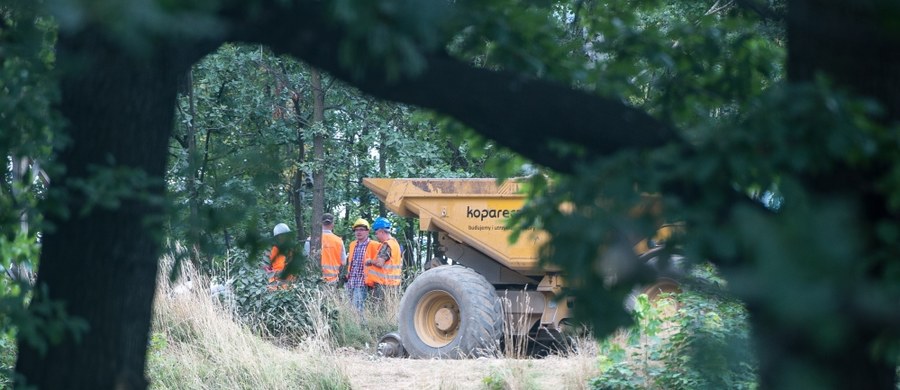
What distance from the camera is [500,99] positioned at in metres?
2.73

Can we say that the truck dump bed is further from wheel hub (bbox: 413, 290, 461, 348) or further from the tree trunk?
the tree trunk

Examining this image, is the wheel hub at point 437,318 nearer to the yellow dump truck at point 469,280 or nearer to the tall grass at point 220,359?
the yellow dump truck at point 469,280

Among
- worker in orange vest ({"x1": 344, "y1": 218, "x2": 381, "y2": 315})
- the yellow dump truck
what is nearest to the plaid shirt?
worker in orange vest ({"x1": 344, "y1": 218, "x2": 381, "y2": 315})

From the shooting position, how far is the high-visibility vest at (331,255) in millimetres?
14945

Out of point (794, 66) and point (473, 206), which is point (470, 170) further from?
point (794, 66)

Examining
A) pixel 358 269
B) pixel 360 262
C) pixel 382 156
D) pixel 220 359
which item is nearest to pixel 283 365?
pixel 220 359

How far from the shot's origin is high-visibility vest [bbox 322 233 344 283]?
14.9m

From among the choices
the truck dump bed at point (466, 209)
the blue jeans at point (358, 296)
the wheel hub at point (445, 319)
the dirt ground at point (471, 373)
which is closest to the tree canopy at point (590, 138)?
the dirt ground at point (471, 373)

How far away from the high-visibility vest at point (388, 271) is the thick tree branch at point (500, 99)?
11390 mm

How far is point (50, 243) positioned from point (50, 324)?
1.84 ft

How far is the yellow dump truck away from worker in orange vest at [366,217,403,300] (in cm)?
198

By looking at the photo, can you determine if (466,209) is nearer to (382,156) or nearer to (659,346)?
(659,346)

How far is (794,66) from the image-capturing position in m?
2.53

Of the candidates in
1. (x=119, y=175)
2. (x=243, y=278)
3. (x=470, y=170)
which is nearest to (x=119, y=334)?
(x=119, y=175)
